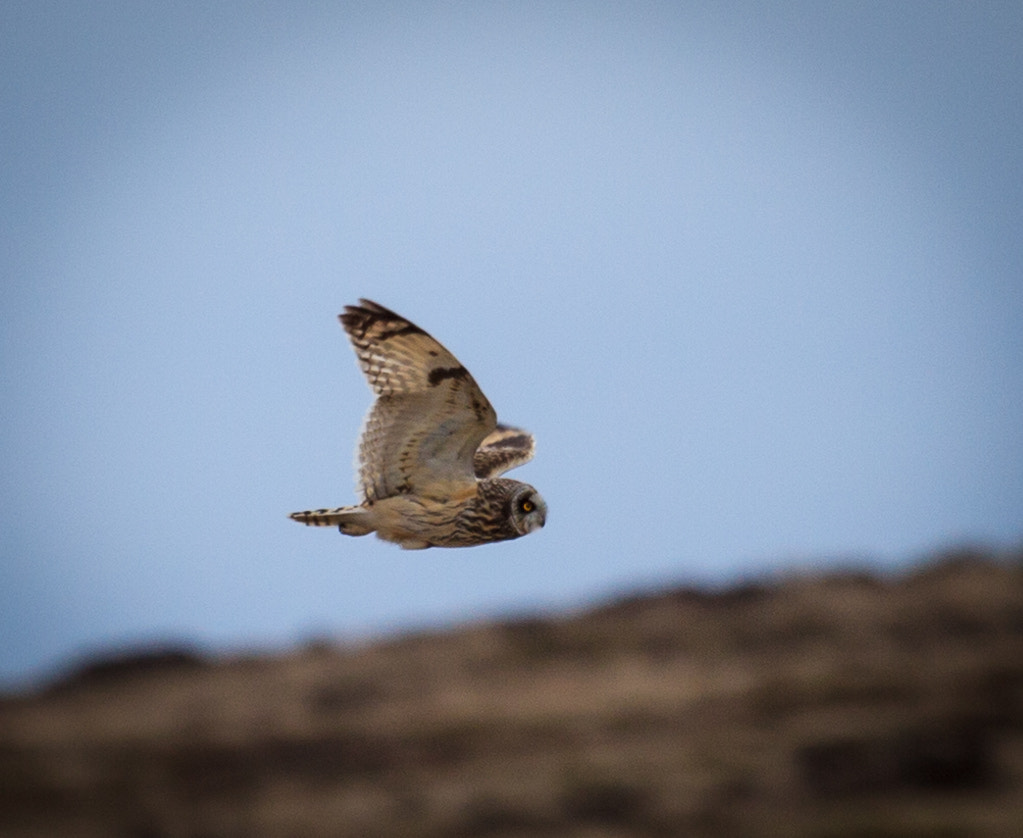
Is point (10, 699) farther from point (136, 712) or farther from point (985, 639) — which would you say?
point (985, 639)

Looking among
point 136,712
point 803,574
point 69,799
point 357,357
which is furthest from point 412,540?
point 803,574

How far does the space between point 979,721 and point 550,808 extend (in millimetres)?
2961

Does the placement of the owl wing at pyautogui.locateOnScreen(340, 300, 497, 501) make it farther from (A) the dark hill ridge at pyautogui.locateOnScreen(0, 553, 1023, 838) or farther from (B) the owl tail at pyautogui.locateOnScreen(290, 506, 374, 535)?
(A) the dark hill ridge at pyautogui.locateOnScreen(0, 553, 1023, 838)

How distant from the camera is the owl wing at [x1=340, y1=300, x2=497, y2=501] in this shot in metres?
6.93

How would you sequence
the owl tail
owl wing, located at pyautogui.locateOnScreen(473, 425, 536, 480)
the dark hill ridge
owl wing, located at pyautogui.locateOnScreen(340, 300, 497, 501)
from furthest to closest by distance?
1. owl wing, located at pyautogui.locateOnScreen(473, 425, 536, 480)
2. the dark hill ridge
3. the owl tail
4. owl wing, located at pyautogui.locateOnScreen(340, 300, 497, 501)

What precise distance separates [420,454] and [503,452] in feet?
4.60

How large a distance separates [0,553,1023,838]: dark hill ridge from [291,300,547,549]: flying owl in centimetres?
169

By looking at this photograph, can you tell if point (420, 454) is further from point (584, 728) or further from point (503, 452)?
point (584, 728)

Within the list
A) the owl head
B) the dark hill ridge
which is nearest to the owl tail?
the owl head

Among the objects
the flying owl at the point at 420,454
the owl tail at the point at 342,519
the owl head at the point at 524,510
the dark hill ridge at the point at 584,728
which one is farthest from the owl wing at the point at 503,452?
the dark hill ridge at the point at 584,728

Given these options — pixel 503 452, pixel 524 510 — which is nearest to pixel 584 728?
pixel 503 452

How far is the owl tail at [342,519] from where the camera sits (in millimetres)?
7160

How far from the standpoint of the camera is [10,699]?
404 inches

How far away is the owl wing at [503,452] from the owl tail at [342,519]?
2.95 ft
